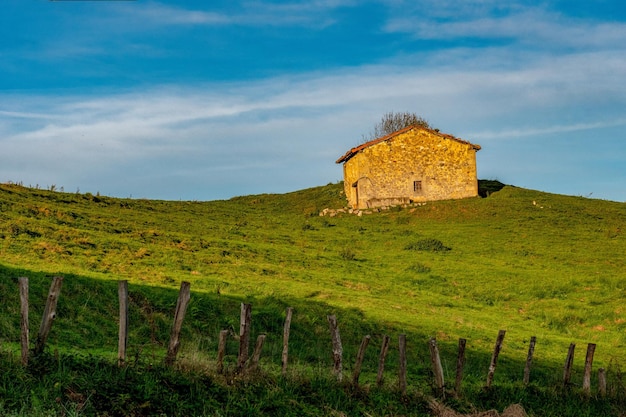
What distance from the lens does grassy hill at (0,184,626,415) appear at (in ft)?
62.5

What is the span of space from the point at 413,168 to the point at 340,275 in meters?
27.5

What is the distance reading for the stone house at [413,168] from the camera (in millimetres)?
57312

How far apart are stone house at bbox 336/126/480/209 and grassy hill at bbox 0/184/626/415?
119 inches

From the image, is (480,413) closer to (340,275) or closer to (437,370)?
(437,370)

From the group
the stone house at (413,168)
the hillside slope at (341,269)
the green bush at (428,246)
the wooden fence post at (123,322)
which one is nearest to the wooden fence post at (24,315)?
the wooden fence post at (123,322)

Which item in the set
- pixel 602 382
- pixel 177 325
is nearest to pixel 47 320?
pixel 177 325

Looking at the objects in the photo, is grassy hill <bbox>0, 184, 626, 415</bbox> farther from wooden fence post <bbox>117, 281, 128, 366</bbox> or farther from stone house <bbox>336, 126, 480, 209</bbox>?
stone house <bbox>336, 126, 480, 209</bbox>

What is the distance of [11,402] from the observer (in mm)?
10383

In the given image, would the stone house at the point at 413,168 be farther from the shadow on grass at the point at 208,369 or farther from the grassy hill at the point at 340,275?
the shadow on grass at the point at 208,369

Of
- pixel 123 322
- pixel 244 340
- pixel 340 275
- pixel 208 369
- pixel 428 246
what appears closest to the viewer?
pixel 123 322

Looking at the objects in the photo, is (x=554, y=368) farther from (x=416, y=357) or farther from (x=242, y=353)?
(x=242, y=353)

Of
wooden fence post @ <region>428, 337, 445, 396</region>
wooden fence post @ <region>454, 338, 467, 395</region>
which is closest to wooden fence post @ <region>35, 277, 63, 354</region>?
wooden fence post @ <region>428, 337, 445, 396</region>

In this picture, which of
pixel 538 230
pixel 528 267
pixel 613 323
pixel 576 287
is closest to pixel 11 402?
pixel 613 323

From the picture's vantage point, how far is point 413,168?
57625mm
